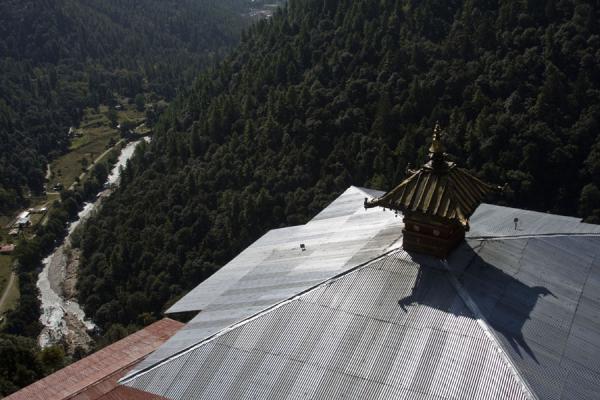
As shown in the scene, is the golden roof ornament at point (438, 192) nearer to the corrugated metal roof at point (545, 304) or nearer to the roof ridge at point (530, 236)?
the corrugated metal roof at point (545, 304)

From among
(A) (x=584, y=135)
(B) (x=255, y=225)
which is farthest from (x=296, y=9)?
(A) (x=584, y=135)

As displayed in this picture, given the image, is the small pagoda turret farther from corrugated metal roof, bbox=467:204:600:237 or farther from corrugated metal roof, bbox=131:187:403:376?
corrugated metal roof, bbox=467:204:600:237

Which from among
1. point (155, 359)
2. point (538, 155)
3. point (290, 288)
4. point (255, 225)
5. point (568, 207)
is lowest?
point (255, 225)

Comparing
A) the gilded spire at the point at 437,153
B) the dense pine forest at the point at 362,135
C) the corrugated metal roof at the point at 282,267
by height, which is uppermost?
the gilded spire at the point at 437,153

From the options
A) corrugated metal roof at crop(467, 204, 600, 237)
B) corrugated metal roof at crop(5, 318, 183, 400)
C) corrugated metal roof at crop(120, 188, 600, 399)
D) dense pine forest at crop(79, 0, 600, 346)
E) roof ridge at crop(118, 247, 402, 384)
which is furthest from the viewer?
dense pine forest at crop(79, 0, 600, 346)

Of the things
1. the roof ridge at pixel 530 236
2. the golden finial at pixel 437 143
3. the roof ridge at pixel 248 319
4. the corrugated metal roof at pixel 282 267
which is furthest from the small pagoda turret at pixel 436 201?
the roof ridge at pixel 530 236

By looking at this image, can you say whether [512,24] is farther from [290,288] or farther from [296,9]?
[290,288]

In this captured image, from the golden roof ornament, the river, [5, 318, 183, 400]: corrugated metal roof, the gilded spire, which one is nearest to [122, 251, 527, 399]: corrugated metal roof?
the golden roof ornament
